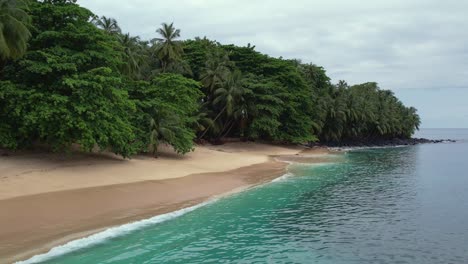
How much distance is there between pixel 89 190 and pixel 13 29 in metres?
10.7

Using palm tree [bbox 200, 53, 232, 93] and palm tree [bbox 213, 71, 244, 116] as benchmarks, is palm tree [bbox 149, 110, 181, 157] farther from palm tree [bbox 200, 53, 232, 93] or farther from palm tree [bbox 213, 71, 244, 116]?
palm tree [bbox 200, 53, 232, 93]

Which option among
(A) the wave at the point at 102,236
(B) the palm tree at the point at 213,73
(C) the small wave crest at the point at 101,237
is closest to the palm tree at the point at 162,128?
(A) the wave at the point at 102,236

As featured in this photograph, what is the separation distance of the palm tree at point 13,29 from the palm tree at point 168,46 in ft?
97.3

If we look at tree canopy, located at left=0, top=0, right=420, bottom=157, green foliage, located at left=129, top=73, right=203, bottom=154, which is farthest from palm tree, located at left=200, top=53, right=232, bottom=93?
green foliage, located at left=129, top=73, right=203, bottom=154

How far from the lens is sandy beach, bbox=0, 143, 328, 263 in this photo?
14.5 m

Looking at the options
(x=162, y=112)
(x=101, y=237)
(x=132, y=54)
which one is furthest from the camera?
(x=132, y=54)

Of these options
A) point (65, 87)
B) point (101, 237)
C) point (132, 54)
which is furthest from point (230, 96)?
point (101, 237)

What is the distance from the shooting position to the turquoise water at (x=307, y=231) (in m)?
13.0

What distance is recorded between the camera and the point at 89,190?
21.2 m

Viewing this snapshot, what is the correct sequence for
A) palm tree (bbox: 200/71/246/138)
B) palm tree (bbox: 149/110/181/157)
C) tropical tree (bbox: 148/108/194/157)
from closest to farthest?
palm tree (bbox: 149/110/181/157) < tropical tree (bbox: 148/108/194/157) < palm tree (bbox: 200/71/246/138)

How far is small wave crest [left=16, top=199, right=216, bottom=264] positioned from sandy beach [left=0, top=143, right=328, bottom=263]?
0.32 metres

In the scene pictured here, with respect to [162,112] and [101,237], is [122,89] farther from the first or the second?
[101,237]

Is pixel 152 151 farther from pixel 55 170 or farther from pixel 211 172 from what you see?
pixel 55 170

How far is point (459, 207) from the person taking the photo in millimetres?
21578
